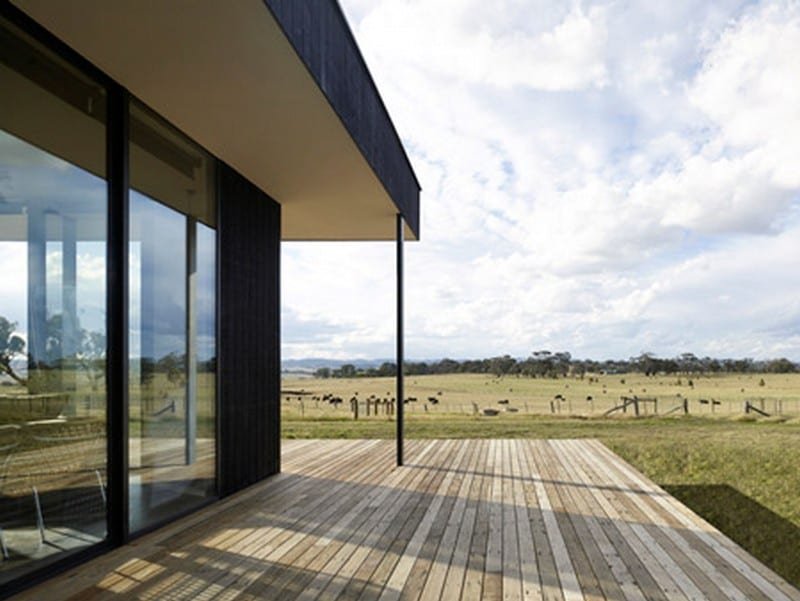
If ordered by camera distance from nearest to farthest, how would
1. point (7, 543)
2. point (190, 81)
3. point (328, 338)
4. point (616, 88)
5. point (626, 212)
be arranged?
point (7, 543)
point (190, 81)
point (616, 88)
point (328, 338)
point (626, 212)

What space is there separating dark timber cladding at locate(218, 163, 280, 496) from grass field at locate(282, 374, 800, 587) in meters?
4.45

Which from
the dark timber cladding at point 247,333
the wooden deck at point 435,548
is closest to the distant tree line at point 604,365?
the dark timber cladding at point 247,333

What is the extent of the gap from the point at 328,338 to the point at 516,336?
29.5 ft

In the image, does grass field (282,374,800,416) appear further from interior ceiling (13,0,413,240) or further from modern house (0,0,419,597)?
interior ceiling (13,0,413,240)

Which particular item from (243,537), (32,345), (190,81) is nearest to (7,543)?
(32,345)

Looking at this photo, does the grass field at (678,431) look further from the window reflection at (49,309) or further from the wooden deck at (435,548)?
the window reflection at (49,309)

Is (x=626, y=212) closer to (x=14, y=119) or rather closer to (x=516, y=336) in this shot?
(x=516, y=336)

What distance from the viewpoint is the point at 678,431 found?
1307 centimetres

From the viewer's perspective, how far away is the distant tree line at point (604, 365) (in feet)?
64.8

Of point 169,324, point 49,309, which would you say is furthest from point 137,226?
point 49,309

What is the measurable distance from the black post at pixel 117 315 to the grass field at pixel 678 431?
6.64 meters

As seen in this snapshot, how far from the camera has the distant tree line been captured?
19750mm

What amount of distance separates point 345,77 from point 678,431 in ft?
37.7

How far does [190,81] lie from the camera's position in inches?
130
